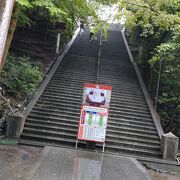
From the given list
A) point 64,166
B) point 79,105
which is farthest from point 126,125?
point 64,166

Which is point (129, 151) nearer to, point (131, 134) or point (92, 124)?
point (131, 134)

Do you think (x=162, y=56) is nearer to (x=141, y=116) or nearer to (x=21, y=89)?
(x=141, y=116)

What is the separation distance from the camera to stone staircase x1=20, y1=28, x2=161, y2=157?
553 inches

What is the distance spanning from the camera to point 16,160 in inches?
387

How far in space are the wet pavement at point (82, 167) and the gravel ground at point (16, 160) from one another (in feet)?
0.81

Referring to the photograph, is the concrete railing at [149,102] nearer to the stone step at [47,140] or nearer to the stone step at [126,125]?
the stone step at [126,125]

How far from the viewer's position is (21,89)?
655 inches

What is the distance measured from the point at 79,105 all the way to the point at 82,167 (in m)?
7.38

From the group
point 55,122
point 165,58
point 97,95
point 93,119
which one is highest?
point 165,58

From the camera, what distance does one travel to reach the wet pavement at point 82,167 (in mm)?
8586

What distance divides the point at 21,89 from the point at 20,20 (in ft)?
12.6

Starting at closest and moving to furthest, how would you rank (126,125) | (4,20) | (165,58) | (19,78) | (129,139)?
(4,20), (129,139), (126,125), (19,78), (165,58)

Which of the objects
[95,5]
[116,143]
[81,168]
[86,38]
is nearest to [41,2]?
[81,168]

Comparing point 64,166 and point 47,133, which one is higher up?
point 47,133
